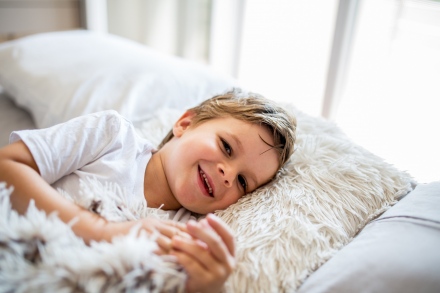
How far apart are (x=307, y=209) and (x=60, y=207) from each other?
0.44 metres

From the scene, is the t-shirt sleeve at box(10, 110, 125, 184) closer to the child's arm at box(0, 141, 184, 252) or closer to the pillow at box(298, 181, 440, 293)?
the child's arm at box(0, 141, 184, 252)

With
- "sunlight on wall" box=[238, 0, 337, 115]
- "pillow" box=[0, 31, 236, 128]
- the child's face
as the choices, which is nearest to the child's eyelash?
the child's face

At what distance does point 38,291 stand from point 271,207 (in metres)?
0.42

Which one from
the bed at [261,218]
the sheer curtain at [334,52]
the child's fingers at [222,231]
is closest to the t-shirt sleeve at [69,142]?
the bed at [261,218]

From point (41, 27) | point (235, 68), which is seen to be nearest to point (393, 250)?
point (235, 68)

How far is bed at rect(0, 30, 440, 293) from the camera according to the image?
48cm

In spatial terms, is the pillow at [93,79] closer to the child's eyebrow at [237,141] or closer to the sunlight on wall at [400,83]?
the child's eyebrow at [237,141]

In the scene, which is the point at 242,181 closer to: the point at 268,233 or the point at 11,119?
the point at 268,233

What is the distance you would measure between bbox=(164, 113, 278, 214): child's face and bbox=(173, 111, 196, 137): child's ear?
7cm

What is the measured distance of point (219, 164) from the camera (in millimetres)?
742

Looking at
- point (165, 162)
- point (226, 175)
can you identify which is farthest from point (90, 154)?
point (226, 175)

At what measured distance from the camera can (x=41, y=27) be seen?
1891mm

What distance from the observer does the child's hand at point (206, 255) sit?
1.68 feet

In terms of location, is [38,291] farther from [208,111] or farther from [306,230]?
[208,111]
